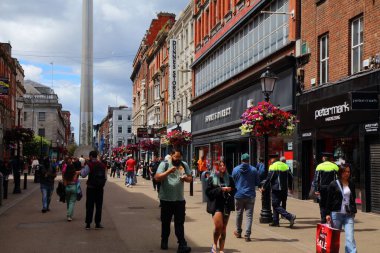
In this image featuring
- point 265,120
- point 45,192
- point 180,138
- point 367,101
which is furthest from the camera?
point 180,138

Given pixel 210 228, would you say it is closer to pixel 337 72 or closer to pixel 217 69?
pixel 337 72

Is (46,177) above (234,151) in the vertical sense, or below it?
below

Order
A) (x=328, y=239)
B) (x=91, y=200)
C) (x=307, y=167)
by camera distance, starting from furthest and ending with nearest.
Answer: (x=307, y=167), (x=91, y=200), (x=328, y=239)

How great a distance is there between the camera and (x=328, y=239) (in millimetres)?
7613

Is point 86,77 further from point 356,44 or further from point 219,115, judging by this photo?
point 356,44

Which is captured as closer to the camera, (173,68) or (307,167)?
(307,167)

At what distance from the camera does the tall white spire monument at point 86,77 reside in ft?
259

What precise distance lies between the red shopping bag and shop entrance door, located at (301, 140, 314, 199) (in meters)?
13.9

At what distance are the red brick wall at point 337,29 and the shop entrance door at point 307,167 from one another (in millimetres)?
2349

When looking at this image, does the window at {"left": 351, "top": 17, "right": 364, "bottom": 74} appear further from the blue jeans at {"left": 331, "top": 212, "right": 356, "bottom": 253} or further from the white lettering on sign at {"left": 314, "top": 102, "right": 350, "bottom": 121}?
the blue jeans at {"left": 331, "top": 212, "right": 356, "bottom": 253}

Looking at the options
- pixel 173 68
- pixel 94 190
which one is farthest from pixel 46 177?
pixel 173 68

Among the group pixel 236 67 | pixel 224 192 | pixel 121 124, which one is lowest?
pixel 224 192

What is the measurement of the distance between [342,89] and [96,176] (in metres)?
9.24

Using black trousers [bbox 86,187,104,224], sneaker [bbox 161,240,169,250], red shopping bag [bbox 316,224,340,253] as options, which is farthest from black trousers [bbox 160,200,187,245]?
black trousers [bbox 86,187,104,224]
